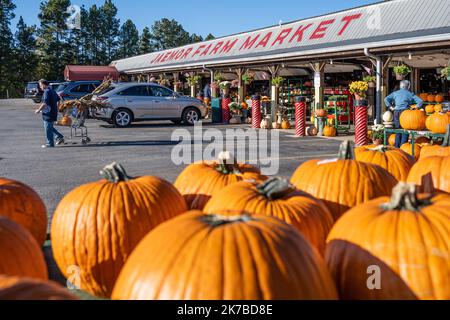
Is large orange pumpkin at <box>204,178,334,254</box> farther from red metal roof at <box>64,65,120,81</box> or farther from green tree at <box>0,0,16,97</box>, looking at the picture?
green tree at <box>0,0,16,97</box>

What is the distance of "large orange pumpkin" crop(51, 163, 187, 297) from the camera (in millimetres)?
3068

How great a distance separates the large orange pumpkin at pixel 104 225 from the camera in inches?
121

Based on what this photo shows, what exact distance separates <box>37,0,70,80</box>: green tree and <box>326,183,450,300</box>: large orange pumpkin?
281ft

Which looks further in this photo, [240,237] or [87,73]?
[87,73]

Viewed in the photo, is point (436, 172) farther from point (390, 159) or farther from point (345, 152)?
point (345, 152)

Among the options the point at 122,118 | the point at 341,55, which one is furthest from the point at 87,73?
the point at 341,55

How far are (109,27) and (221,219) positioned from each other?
119848 millimetres

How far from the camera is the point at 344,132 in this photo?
19.9 meters

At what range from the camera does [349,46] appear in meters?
18.2

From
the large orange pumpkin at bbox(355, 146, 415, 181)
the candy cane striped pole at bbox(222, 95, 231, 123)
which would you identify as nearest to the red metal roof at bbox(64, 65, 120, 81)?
the candy cane striped pole at bbox(222, 95, 231, 123)

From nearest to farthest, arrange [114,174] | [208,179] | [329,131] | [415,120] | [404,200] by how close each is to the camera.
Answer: [404,200]
[114,174]
[208,179]
[415,120]
[329,131]

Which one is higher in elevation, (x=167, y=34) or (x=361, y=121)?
(x=167, y=34)

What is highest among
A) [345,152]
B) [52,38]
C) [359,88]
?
[52,38]
